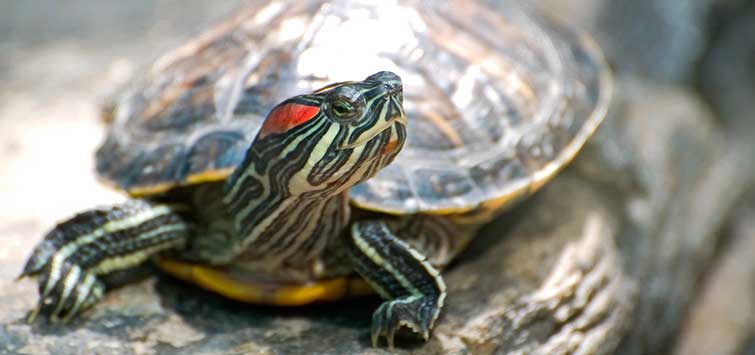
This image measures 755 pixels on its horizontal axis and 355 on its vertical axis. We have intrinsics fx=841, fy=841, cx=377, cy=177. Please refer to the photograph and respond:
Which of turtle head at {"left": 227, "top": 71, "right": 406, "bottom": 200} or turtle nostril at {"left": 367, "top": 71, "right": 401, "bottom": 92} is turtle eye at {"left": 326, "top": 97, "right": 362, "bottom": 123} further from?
turtle nostril at {"left": 367, "top": 71, "right": 401, "bottom": 92}

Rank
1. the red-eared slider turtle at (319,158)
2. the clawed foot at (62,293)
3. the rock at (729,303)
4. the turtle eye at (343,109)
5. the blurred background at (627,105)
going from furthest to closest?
the rock at (729,303) → the blurred background at (627,105) → the clawed foot at (62,293) → the red-eared slider turtle at (319,158) → the turtle eye at (343,109)

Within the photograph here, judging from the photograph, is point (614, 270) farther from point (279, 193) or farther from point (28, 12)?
point (28, 12)

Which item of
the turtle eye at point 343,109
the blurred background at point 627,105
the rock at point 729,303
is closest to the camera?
the turtle eye at point 343,109

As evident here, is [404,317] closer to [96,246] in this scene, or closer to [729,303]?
[96,246]

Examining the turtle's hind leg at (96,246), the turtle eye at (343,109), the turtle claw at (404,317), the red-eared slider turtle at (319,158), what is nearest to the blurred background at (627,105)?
the turtle's hind leg at (96,246)

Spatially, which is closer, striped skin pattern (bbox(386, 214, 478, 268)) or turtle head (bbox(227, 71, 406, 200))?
turtle head (bbox(227, 71, 406, 200))

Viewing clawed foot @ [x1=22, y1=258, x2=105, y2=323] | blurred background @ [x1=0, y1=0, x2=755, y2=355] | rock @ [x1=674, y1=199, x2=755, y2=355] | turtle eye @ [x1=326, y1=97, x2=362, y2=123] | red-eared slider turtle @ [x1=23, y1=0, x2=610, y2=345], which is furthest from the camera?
rock @ [x1=674, y1=199, x2=755, y2=355]

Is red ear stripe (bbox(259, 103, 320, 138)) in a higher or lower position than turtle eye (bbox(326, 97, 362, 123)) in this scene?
higher

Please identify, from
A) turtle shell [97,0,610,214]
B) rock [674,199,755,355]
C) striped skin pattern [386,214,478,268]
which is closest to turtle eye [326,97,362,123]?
turtle shell [97,0,610,214]

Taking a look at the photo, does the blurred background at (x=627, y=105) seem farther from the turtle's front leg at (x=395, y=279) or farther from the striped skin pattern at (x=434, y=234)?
the turtle's front leg at (x=395, y=279)
